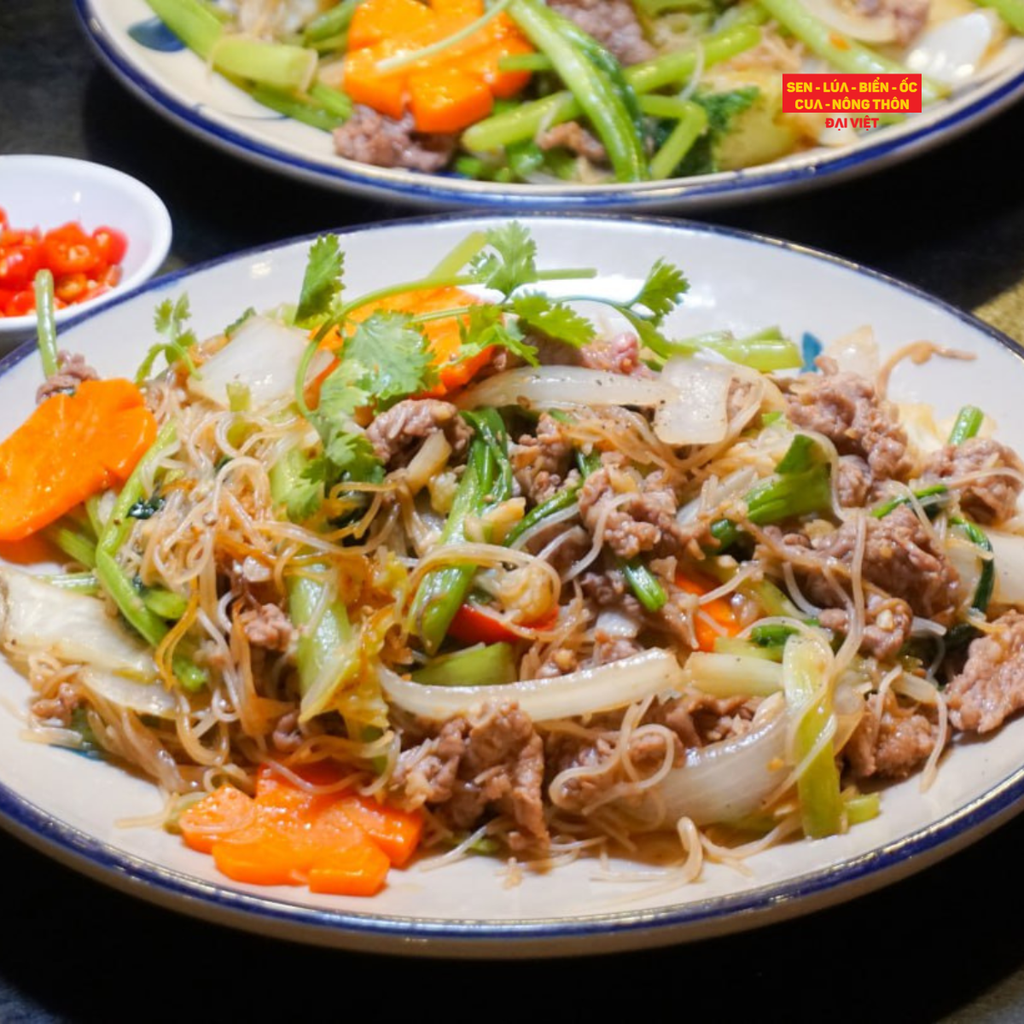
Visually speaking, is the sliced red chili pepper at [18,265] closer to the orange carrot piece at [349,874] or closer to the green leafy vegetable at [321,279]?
the green leafy vegetable at [321,279]

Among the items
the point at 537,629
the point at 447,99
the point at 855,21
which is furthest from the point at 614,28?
the point at 537,629

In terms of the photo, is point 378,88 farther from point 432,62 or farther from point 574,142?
point 574,142

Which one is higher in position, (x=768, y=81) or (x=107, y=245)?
(x=768, y=81)

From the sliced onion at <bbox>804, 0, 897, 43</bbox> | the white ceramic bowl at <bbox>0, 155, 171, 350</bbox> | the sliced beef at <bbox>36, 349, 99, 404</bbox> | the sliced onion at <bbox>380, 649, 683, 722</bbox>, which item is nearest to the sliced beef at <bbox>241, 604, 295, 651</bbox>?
the sliced onion at <bbox>380, 649, 683, 722</bbox>

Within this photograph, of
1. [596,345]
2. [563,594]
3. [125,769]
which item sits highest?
[596,345]

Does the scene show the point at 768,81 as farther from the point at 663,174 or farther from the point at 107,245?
the point at 107,245

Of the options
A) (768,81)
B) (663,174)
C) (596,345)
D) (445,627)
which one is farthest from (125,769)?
(768,81)
